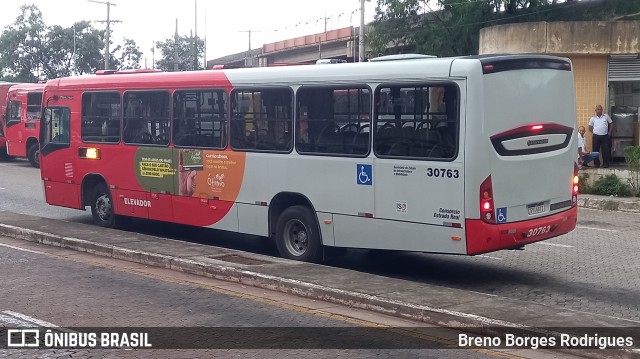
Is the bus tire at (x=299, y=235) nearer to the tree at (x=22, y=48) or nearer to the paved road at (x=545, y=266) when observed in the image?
the paved road at (x=545, y=266)

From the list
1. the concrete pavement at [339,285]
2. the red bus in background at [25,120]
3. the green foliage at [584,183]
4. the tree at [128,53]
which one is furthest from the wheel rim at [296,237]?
the tree at [128,53]

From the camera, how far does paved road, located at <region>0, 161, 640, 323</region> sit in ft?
33.3

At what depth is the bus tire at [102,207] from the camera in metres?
15.6

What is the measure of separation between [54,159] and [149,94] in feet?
10.4

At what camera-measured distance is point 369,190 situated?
36.7ft

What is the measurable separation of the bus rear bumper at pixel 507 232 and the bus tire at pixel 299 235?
2657 millimetres

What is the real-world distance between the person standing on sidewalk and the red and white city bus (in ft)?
39.6

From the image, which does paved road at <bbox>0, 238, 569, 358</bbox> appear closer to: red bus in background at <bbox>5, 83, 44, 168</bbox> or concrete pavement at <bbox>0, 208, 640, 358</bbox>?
concrete pavement at <bbox>0, 208, 640, 358</bbox>

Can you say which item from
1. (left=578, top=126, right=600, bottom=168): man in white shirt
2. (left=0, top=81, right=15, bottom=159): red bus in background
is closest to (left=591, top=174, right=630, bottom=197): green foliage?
→ (left=578, top=126, right=600, bottom=168): man in white shirt

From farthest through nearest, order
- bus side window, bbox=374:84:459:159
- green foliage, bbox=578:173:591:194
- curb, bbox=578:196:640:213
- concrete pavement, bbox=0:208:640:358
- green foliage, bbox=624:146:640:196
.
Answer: green foliage, bbox=578:173:591:194 → green foliage, bbox=624:146:640:196 → curb, bbox=578:196:640:213 → bus side window, bbox=374:84:459:159 → concrete pavement, bbox=0:208:640:358

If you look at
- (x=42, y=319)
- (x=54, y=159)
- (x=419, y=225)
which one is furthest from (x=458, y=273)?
(x=54, y=159)

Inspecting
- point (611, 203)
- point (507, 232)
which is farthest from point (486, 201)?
point (611, 203)

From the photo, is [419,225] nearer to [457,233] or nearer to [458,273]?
[457,233]

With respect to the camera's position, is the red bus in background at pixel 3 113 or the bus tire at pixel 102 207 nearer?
the bus tire at pixel 102 207
